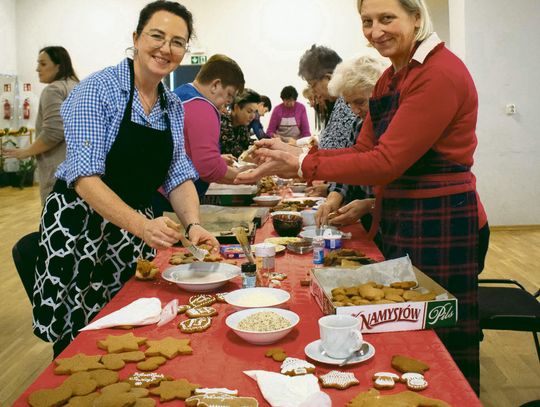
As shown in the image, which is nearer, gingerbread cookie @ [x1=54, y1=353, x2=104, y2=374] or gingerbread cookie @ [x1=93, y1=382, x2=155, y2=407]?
gingerbread cookie @ [x1=93, y1=382, x2=155, y2=407]

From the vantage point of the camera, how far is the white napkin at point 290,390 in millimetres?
971

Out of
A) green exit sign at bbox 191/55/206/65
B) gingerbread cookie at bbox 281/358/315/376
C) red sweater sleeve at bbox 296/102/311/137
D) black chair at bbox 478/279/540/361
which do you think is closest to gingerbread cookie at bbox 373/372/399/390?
gingerbread cookie at bbox 281/358/315/376

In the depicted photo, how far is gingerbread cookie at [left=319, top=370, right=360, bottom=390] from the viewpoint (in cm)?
107

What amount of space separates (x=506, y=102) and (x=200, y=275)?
204 inches

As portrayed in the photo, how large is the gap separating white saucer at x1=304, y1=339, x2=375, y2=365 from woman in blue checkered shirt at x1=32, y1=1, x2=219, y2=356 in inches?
28.9

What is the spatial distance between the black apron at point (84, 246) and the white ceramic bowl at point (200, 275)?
28 centimetres

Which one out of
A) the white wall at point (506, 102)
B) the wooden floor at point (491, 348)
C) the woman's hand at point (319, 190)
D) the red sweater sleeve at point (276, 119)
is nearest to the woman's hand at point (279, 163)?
the wooden floor at point (491, 348)

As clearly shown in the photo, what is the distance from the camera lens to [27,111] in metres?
11.4

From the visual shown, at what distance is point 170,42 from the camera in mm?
1878

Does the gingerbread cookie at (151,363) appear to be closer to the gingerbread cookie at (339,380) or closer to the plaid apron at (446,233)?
the gingerbread cookie at (339,380)

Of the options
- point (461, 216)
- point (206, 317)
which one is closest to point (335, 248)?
point (461, 216)

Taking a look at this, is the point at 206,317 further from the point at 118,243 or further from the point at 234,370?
the point at 118,243

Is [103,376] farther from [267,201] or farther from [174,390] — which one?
[267,201]

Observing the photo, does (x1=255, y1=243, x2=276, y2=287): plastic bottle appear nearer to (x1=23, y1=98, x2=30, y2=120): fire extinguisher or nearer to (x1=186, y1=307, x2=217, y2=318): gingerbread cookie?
(x1=186, y1=307, x2=217, y2=318): gingerbread cookie
